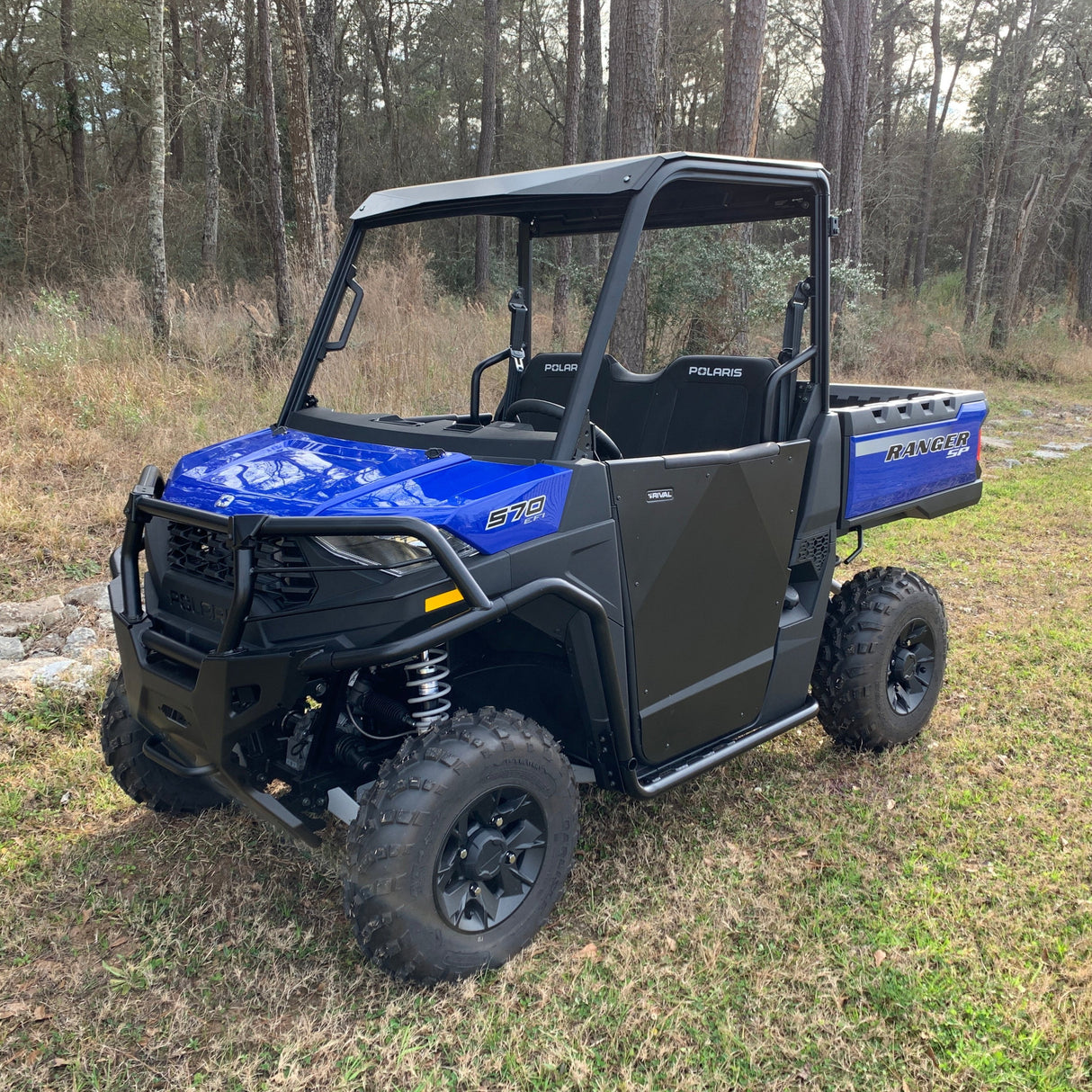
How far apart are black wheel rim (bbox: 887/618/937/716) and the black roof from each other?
166 centimetres

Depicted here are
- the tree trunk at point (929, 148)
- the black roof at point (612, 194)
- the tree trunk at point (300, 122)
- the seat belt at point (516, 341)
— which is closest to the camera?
the black roof at point (612, 194)

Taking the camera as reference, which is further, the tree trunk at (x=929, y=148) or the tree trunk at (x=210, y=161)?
the tree trunk at (x=929, y=148)

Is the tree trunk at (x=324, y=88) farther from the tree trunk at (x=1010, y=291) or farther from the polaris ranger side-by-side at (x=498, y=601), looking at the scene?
the tree trunk at (x=1010, y=291)

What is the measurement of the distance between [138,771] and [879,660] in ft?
8.46

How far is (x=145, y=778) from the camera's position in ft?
9.50

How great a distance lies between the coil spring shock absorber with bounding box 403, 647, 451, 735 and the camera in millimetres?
2311

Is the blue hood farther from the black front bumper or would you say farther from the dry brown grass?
the dry brown grass

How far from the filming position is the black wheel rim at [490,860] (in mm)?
2252

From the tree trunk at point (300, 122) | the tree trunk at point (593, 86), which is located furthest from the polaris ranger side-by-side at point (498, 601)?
the tree trunk at point (593, 86)

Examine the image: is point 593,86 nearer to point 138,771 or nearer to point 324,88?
point 324,88

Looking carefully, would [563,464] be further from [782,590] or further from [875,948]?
[875,948]

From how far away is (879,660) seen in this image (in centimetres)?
333

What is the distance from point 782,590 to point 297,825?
166cm

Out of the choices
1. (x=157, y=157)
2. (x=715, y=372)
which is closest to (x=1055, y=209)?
(x=157, y=157)
